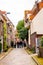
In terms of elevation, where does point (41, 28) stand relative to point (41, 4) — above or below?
below

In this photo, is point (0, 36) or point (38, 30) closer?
point (38, 30)

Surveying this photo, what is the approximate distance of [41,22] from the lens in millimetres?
56125

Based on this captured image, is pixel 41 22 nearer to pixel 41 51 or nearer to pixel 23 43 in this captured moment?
pixel 41 51

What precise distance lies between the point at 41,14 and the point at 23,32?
32.1 m

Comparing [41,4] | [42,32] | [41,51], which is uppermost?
[41,4]

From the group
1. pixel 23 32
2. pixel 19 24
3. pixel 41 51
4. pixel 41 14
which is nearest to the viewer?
pixel 41 51

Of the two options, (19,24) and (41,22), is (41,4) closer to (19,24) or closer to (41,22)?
(41,22)

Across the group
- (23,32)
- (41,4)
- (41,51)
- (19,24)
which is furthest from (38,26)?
(19,24)

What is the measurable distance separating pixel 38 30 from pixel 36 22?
6.51 feet

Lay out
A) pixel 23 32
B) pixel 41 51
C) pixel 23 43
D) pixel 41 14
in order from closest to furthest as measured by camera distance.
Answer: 1. pixel 41 51
2. pixel 41 14
3. pixel 23 32
4. pixel 23 43

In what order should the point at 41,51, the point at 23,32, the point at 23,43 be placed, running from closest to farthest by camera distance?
the point at 41,51, the point at 23,32, the point at 23,43

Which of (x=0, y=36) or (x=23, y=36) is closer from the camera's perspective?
(x=0, y=36)

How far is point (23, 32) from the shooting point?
87250mm

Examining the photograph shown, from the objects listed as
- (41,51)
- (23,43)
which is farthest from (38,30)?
(23,43)
